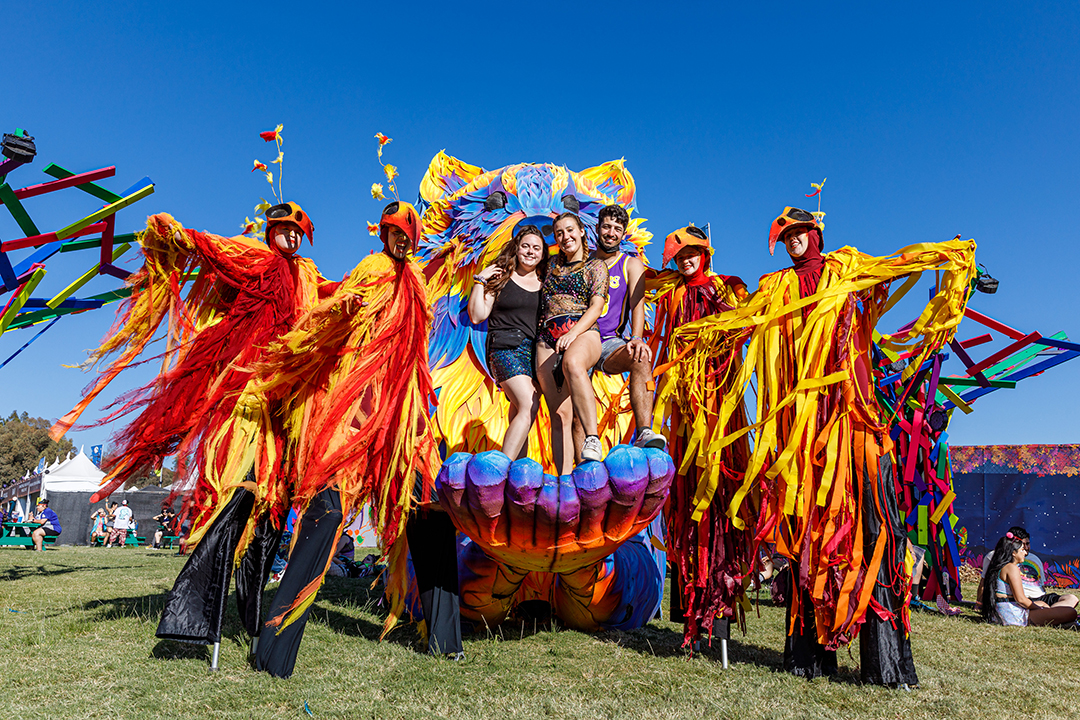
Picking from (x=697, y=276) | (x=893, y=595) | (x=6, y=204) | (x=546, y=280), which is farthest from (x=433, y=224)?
(x=893, y=595)

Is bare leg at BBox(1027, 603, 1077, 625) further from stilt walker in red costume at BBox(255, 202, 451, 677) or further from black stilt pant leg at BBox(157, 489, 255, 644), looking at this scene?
black stilt pant leg at BBox(157, 489, 255, 644)

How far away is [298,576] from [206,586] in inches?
17.7

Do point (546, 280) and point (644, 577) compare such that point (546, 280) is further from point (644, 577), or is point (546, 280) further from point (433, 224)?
point (644, 577)

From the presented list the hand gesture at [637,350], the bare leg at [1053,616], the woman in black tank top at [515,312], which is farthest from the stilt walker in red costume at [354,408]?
the bare leg at [1053,616]

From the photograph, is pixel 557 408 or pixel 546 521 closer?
pixel 546 521

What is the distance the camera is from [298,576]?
3379 mm

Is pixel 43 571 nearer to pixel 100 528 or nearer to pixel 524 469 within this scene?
pixel 524 469

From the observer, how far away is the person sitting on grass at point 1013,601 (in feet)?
19.3

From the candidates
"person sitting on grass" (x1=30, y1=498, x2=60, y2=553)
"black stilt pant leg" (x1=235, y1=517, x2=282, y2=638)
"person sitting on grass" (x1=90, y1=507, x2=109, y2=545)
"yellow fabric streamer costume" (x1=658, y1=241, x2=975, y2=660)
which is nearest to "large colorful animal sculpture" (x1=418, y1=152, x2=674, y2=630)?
"yellow fabric streamer costume" (x1=658, y1=241, x2=975, y2=660)

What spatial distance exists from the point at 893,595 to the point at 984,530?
373 inches

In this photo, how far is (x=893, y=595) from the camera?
340 centimetres

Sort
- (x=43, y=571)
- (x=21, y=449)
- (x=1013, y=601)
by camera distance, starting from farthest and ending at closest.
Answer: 1. (x=21, y=449)
2. (x=43, y=571)
3. (x=1013, y=601)

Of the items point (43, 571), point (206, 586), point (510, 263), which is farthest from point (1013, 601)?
point (43, 571)

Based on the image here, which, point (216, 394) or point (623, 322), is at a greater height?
point (623, 322)
